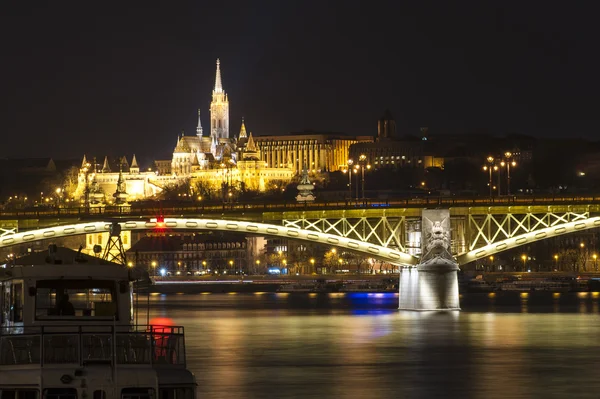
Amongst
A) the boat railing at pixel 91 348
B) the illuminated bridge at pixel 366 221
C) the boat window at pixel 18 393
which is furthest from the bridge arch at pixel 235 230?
the boat window at pixel 18 393

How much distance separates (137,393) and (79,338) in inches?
49.5

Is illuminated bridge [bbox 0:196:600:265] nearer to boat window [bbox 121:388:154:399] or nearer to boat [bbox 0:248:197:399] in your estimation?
boat [bbox 0:248:197:399]

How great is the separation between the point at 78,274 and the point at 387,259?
6893 centimetres

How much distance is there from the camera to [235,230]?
9400cm

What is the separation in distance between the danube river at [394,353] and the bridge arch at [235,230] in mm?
3845

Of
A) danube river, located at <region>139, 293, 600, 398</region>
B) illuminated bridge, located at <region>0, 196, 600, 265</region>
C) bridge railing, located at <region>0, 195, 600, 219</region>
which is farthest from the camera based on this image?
bridge railing, located at <region>0, 195, 600, 219</region>

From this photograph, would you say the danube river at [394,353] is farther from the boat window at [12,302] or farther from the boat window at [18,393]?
the boat window at [18,393]

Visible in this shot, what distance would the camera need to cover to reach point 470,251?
96812 mm

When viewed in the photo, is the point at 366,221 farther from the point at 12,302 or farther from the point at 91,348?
the point at 91,348

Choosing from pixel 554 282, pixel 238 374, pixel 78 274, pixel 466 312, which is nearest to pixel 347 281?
pixel 554 282

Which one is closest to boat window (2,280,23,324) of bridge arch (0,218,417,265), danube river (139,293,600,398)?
danube river (139,293,600,398)

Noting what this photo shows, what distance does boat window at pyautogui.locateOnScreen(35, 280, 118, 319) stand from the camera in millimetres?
27984

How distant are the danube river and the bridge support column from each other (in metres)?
1.20

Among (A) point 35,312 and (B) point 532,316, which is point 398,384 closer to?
(A) point 35,312
